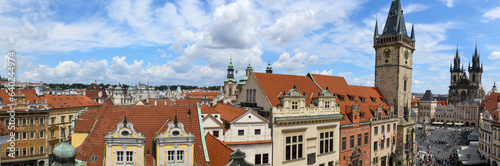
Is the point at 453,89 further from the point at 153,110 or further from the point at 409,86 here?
the point at 153,110

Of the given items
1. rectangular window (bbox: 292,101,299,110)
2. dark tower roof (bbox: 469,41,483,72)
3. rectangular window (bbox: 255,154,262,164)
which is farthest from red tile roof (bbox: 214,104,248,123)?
dark tower roof (bbox: 469,41,483,72)

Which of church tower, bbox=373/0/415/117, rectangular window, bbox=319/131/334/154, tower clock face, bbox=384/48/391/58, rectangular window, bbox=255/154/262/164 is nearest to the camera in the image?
rectangular window, bbox=255/154/262/164

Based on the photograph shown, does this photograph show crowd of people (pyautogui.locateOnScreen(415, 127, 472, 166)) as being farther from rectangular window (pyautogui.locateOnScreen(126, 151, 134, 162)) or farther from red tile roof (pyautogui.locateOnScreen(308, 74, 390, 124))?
rectangular window (pyautogui.locateOnScreen(126, 151, 134, 162))

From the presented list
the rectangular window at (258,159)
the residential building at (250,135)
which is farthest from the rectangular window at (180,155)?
the rectangular window at (258,159)

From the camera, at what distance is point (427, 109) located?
15488 centimetres

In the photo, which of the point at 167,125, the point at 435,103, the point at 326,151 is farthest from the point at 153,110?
the point at 435,103

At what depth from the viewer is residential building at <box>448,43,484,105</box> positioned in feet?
481

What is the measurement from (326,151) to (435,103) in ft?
512

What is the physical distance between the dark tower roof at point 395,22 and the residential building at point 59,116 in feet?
195

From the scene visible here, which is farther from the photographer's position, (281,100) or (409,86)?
(409,86)

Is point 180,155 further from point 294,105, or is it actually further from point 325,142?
point 325,142

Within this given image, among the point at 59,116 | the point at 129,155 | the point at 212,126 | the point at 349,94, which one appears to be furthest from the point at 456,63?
the point at 129,155

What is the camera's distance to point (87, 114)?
86.1ft

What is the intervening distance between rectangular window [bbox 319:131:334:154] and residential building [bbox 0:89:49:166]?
4745cm
